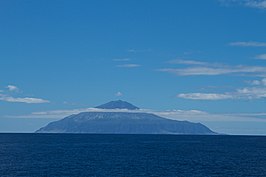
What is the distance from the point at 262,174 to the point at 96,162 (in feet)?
166

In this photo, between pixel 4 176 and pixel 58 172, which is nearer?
pixel 4 176

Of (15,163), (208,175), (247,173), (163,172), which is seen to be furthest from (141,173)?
(15,163)

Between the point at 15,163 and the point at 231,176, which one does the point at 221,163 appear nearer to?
the point at 231,176

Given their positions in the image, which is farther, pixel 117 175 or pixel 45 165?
pixel 45 165

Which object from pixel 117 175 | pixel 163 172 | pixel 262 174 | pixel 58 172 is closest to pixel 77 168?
pixel 58 172

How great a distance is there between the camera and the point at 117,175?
343 ft

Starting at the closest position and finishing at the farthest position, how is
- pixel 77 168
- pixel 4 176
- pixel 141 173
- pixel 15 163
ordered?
pixel 4 176
pixel 141 173
pixel 77 168
pixel 15 163

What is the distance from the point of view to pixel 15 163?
424 feet

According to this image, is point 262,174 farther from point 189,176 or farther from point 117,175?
point 117,175

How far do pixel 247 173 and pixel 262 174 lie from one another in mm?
3795

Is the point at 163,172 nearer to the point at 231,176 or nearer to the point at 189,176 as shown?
the point at 189,176

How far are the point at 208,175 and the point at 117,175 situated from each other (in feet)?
73.4

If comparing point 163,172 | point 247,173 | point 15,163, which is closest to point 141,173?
point 163,172

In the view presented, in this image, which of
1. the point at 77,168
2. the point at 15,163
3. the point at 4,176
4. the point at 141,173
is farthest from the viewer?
the point at 15,163
